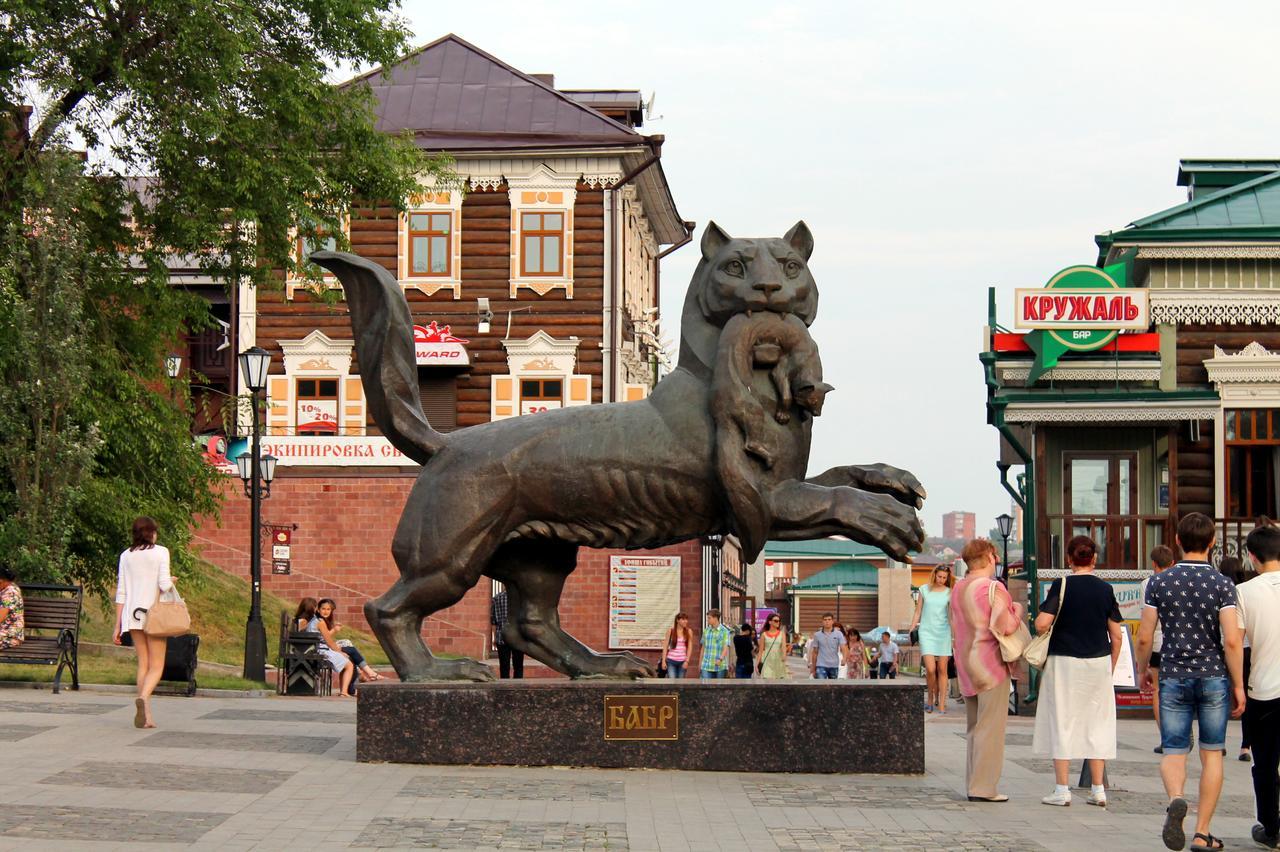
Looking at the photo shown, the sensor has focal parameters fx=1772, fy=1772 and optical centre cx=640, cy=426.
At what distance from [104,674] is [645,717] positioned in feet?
35.8

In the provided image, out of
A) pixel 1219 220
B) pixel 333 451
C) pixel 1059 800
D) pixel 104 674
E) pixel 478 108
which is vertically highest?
pixel 478 108

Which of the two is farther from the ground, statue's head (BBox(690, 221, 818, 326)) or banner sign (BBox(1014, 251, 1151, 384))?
banner sign (BBox(1014, 251, 1151, 384))

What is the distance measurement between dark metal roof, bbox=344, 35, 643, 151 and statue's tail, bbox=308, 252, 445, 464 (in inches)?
1096

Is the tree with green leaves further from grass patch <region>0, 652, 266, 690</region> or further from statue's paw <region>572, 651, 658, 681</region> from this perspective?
statue's paw <region>572, 651, 658, 681</region>

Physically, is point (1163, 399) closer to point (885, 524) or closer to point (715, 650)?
point (715, 650)

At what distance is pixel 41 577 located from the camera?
19.1 m

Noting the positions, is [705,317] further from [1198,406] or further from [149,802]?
[1198,406]

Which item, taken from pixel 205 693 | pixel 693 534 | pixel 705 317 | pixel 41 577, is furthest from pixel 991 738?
pixel 41 577

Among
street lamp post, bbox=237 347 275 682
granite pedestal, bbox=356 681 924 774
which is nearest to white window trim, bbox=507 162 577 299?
street lamp post, bbox=237 347 275 682

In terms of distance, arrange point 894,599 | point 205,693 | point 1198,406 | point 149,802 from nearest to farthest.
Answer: point 149,802 < point 205,693 < point 1198,406 < point 894,599

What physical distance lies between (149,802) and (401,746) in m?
2.18

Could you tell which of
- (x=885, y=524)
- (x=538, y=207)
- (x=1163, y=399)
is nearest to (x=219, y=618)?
(x=538, y=207)

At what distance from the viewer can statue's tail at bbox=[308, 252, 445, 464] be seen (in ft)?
39.5

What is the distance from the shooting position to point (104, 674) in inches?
799
